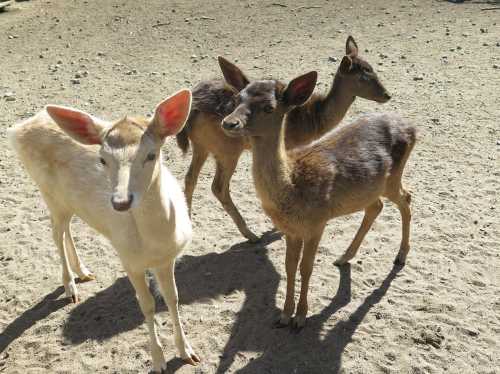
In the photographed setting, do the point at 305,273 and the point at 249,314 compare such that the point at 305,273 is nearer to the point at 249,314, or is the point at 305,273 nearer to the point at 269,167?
the point at 249,314

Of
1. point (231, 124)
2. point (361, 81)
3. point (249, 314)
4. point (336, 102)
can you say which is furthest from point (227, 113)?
point (249, 314)

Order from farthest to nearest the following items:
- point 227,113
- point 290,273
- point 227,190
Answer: point 227,190
point 227,113
point 290,273

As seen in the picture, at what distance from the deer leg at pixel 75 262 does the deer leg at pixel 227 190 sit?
5.23 feet

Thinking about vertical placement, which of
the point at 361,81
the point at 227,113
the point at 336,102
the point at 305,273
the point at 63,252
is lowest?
the point at 63,252

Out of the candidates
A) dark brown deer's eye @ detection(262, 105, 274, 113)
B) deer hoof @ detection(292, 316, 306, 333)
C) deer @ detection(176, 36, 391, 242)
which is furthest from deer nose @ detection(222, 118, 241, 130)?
deer hoof @ detection(292, 316, 306, 333)

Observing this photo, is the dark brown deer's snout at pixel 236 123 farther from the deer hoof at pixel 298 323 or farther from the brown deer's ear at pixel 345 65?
the brown deer's ear at pixel 345 65

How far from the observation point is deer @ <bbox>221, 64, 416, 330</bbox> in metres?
4.20

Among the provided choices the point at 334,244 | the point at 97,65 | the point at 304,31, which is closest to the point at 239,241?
the point at 334,244

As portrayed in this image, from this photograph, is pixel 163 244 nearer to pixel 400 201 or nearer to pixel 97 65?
pixel 400 201

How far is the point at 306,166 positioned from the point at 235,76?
1.02 metres

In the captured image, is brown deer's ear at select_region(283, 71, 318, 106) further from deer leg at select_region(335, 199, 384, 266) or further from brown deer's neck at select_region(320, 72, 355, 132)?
brown deer's neck at select_region(320, 72, 355, 132)

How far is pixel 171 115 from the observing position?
3.34 meters

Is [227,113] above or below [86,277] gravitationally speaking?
above

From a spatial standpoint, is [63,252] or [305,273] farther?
[63,252]
